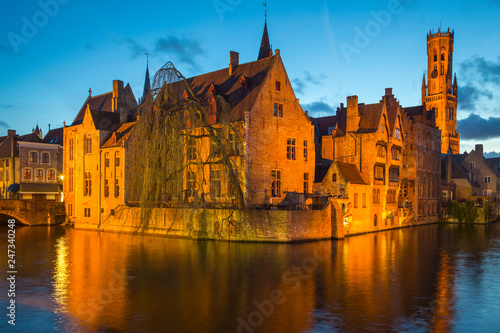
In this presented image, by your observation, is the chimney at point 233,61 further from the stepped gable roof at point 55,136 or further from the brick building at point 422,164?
the stepped gable roof at point 55,136

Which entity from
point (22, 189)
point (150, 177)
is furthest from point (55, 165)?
point (150, 177)

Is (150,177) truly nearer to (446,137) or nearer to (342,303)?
(342,303)

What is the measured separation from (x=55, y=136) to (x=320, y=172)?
40813mm

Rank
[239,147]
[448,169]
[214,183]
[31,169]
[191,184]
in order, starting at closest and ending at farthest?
[214,183] < [191,184] < [239,147] < [31,169] < [448,169]

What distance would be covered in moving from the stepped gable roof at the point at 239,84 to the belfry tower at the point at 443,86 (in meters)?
96.2

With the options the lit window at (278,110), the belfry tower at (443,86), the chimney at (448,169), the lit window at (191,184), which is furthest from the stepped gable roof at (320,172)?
the belfry tower at (443,86)

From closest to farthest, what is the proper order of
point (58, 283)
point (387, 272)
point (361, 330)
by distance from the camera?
point (361, 330) → point (58, 283) → point (387, 272)

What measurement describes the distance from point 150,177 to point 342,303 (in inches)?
563

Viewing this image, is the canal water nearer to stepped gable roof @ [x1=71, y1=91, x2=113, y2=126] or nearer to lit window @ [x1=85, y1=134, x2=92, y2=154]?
lit window @ [x1=85, y1=134, x2=92, y2=154]

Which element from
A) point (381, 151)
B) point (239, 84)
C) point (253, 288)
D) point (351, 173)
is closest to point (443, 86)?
point (381, 151)

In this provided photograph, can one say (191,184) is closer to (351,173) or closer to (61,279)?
(61,279)

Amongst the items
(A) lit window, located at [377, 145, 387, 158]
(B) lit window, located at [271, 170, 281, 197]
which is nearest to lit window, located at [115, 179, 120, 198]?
(B) lit window, located at [271, 170, 281, 197]

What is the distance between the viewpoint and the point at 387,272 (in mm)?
22391

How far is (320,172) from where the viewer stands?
44469 mm
